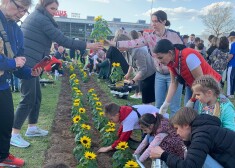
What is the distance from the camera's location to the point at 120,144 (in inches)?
144

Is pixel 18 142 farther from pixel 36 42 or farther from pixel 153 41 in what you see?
pixel 153 41

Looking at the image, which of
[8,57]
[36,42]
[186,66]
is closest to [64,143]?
[36,42]

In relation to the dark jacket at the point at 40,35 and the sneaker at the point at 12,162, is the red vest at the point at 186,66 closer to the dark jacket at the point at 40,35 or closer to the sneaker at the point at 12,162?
the dark jacket at the point at 40,35

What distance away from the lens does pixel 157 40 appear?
4270 mm

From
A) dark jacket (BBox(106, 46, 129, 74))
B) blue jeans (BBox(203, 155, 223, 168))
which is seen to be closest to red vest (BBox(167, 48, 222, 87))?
blue jeans (BBox(203, 155, 223, 168))

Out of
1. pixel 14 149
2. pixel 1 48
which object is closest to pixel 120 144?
pixel 14 149

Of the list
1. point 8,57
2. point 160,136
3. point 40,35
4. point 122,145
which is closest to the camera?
point 8,57

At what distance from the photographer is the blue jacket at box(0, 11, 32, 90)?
288 centimetres

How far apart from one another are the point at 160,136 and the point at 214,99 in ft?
2.92

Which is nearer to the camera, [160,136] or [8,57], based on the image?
[8,57]

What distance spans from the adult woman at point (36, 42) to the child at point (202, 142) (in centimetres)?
191

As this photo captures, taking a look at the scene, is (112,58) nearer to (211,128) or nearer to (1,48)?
(1,48)

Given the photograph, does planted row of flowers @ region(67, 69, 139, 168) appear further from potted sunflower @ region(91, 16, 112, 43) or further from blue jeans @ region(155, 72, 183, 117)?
potted sunflower @ region(91, 16, 112, 43)

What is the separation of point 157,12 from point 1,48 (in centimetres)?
222
